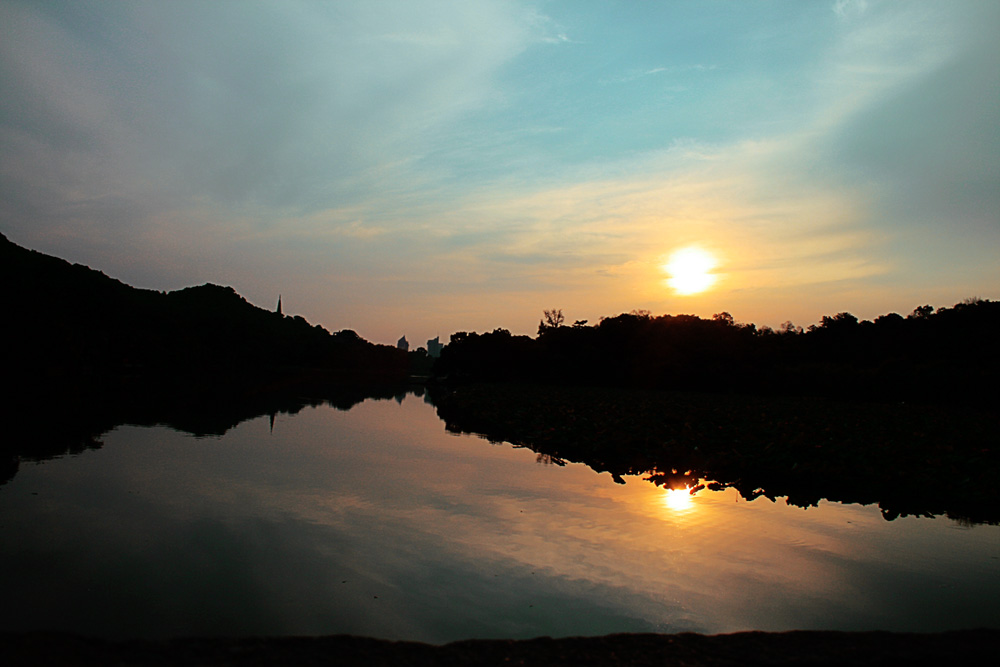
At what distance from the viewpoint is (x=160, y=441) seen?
18.0 metres

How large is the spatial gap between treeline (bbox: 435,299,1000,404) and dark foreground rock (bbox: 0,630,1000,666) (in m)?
46.0

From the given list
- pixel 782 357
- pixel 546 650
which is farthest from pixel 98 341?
pixel 782 357

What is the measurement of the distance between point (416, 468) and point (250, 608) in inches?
410

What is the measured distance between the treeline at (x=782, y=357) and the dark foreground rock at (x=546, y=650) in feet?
151

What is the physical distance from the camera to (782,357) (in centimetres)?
6669

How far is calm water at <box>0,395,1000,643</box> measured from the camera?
617 centimetres

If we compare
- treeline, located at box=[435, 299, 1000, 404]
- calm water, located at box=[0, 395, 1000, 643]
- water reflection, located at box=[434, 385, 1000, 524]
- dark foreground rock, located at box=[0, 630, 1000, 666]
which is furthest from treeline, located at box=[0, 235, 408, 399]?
treeline, located at box=[435, 299, 1000, 404]

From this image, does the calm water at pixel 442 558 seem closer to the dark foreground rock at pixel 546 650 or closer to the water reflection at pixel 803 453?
the dark foreground rock at pixel 546 650

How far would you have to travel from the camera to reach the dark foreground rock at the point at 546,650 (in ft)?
13.5

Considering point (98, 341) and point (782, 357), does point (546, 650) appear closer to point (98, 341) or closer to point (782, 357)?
point (98, 341)

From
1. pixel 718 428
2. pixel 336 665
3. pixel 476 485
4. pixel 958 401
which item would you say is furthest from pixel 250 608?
pixel 958 401

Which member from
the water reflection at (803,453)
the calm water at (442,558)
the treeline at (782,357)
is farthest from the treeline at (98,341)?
the treeline at (782,357)

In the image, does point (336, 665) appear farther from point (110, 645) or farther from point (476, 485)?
point (476, 485)

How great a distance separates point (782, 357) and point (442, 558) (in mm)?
66868
